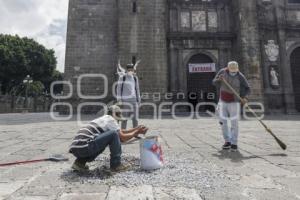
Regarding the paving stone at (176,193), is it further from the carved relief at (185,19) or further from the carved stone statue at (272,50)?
the carved stone statue at (272,50)

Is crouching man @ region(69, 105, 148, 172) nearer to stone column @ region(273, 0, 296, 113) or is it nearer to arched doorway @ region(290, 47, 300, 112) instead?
stone column @ region(273, 0, 296, 113)

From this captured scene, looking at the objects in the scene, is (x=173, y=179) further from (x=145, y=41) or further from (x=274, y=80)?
(x=274, y=80)

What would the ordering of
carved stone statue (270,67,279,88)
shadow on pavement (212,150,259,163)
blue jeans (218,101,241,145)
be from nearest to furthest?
shadow on pavement (212,150,259,163)
blue jeans (218,101,241,145)
carved stone statue (270,67,279,88)

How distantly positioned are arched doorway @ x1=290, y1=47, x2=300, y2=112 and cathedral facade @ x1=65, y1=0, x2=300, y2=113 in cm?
6

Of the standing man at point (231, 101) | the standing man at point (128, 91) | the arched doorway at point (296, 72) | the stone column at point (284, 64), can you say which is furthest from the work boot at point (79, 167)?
the arched doorway at point (296, 72)

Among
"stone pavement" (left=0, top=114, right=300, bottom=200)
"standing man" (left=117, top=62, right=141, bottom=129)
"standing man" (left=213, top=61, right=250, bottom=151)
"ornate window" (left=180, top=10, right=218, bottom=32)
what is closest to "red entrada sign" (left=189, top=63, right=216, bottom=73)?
"ornate window" (left=180, top=10, right=218, bottom=32)

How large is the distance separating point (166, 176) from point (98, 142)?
2.79ft

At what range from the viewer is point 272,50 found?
59.7ft

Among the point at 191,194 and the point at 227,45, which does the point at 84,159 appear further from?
the point at 227,45

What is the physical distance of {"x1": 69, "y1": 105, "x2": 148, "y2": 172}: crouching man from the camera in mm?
3299

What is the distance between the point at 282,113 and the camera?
1756 cm

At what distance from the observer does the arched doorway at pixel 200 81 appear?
1770cm

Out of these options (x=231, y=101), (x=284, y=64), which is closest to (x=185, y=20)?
(x=284, y=64)

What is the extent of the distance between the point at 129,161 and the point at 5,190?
1.63 metres
